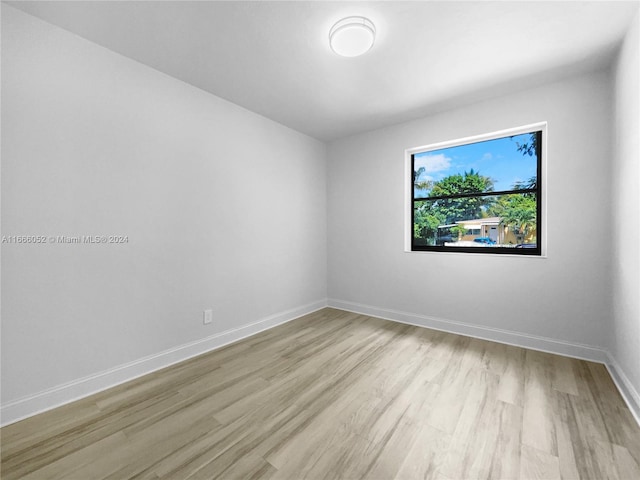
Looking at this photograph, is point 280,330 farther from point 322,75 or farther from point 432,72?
point 432,72

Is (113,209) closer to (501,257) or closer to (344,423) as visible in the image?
(344,423)

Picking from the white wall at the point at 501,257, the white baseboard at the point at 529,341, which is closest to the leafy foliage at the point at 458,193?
the white wall at the point at 501,257

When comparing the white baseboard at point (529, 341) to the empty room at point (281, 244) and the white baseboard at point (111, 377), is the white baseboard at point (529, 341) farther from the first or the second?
the white baseboard at point (111, 377)

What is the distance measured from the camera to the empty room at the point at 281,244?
158 centimetres

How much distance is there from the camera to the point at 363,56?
2.16 meters

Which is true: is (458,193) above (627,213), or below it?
above

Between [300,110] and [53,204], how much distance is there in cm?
239

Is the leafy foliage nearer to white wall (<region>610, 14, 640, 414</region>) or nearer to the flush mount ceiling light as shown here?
white wall (<region>610, 14, 640, 414</region>)

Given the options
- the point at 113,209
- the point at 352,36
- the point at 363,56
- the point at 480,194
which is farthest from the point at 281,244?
the point at 480,194

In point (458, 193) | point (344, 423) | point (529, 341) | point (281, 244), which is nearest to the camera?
point (344, 423)

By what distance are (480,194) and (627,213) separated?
50.8 inches

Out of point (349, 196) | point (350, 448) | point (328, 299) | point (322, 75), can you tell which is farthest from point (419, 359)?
point (322, 75)

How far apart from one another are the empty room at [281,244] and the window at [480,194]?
2 centimetres

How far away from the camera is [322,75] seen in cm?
242
